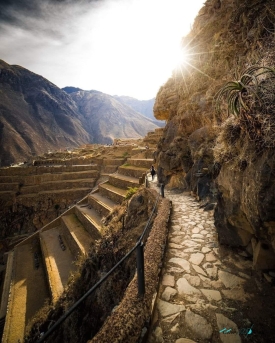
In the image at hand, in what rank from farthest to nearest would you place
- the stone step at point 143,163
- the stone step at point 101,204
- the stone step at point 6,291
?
the stone step at point 143,163 → the stone step at point 101,204 → the stone step at point 6,291

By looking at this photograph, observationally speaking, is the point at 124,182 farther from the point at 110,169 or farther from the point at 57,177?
the point at 57,177

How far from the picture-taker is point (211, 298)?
250 centimetres

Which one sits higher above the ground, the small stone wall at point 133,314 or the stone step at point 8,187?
the small stone wall at point 133,314

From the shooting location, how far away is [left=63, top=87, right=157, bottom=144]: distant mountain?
11431 centimetres

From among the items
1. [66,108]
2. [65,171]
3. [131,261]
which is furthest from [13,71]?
[131,261]

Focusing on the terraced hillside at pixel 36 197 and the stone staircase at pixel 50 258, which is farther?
the terraced hillside at pixel 36 197

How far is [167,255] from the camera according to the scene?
11.9 feet

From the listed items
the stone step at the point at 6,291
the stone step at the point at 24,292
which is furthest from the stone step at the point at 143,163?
the stone step at the point at 6,291

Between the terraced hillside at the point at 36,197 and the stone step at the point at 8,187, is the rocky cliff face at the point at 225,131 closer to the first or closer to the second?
the terraced hillside at the point at 36,197

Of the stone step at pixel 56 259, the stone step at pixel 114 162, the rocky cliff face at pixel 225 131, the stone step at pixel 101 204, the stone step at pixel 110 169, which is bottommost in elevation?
the stone step at pixel 56 259

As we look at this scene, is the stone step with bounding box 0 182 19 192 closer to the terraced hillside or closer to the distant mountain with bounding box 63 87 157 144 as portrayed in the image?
the terraced hillside

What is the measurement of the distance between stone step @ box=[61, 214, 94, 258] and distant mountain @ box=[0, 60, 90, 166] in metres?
64.5

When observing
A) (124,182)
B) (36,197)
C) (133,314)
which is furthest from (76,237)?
(36,197)

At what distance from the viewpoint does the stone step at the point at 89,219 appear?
953cm
